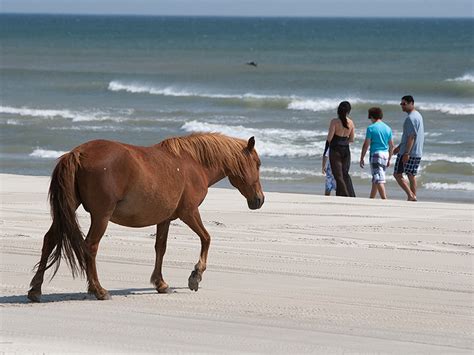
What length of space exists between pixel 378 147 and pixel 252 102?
19508mm

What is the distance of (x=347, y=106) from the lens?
12.5m

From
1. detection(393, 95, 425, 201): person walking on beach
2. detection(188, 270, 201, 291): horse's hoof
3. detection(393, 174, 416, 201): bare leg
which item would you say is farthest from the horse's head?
detection(393, 174, 416, 201): bare leg

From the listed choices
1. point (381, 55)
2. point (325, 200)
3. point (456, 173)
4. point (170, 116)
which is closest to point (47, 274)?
point (325, 200)

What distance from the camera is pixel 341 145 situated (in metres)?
12.8

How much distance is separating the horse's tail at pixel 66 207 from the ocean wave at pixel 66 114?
2049 cm

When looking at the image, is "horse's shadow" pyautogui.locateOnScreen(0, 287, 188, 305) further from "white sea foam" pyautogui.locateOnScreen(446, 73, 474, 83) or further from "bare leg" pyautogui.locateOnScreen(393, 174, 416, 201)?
"white sea foam" pyautogui.locateOnScreen(446, 73, 474, 83)

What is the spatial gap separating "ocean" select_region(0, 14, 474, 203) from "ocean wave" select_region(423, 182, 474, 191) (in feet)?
0.05

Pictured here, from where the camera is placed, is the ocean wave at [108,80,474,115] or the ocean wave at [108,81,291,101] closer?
the ocean wave at [108,80,474,115]

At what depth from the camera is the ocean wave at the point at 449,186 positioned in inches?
658

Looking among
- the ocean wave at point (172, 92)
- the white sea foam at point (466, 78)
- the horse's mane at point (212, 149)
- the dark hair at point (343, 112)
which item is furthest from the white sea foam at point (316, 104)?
the horse's mane at point (212, 149)

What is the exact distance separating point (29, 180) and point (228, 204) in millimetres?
3420

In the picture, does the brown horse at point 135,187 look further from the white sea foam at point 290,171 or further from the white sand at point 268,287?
the white sea foam at point 290,171

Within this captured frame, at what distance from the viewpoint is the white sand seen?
18.0 feet

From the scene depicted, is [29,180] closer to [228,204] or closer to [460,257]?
[228,204]
